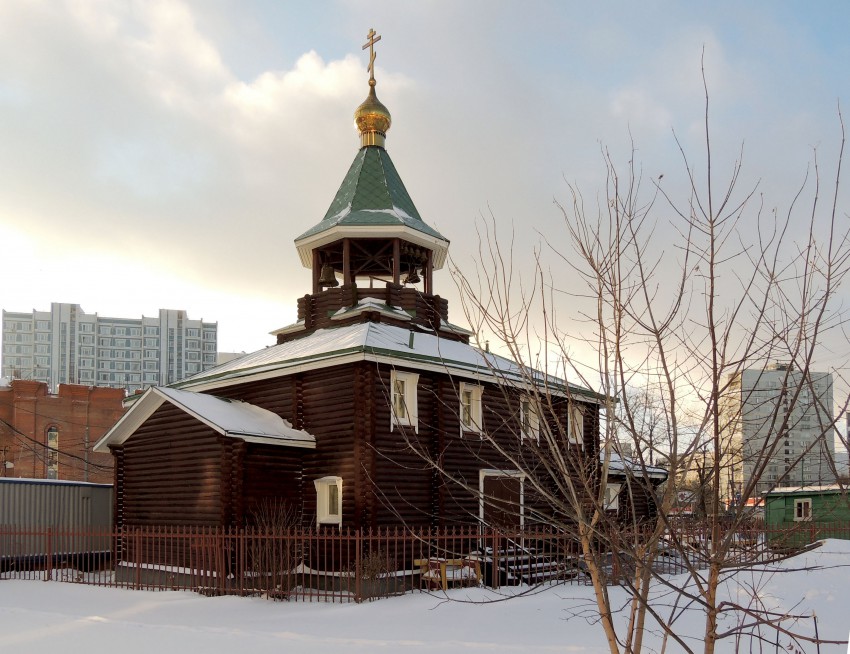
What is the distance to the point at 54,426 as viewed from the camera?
2645 inches

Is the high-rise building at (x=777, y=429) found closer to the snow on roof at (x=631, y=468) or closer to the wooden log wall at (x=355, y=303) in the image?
Result: the snow on roof at (x=631, y=468)

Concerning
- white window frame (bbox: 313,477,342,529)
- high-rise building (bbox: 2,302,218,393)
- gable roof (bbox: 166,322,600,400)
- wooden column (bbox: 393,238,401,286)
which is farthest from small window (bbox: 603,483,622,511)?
high-rise building (bbox: 2,302,218,393)

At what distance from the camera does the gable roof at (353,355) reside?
17.6 metres

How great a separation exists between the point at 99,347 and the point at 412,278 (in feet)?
430

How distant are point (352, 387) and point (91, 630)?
7371 mm

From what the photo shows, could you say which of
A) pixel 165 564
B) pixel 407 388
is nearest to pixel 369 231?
pixel 407 388

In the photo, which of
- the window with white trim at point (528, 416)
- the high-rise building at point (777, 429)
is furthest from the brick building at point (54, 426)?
the high-rise building at point (777, 429)

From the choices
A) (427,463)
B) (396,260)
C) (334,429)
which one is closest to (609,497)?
(427,463)

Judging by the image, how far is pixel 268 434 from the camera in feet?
58.0

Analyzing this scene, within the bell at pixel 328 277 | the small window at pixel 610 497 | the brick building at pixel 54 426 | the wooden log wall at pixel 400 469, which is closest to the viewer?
the small window at pixel 610 497

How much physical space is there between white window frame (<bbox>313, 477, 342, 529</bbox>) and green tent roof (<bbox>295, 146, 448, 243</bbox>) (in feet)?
24.3

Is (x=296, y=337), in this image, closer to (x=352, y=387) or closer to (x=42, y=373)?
(x=352, y=387)

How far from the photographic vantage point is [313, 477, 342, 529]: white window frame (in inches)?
709

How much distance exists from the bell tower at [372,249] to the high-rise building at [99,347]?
→ 12351 centimetres
